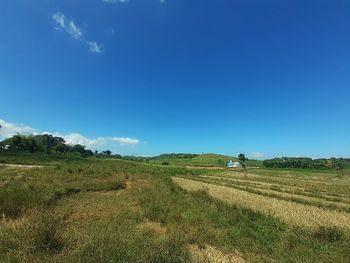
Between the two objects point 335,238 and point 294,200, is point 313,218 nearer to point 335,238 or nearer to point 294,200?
point 335,238

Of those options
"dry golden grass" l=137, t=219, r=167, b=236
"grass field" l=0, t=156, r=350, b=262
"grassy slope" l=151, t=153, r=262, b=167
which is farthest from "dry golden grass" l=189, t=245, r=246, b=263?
"grassy slope" l=151, t=153, r=262, b=167

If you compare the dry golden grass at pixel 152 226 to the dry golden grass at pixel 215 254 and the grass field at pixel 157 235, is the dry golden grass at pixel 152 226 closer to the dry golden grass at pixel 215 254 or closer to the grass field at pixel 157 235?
the grass field at pixel 157 235

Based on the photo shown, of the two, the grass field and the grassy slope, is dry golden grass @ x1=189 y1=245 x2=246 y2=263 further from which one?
the grassy slope

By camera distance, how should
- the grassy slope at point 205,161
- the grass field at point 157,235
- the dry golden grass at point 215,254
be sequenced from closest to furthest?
1. the grass field at point 157,235
2. the dry golden grass at point 215,254
3. the grassy slope at point 205,161

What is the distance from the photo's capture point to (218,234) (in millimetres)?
11297

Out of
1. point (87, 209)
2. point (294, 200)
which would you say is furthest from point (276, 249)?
point (294, 200)

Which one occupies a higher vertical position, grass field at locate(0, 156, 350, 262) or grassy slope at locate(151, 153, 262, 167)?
grassy slope at locate(151, 153, 262, 167)

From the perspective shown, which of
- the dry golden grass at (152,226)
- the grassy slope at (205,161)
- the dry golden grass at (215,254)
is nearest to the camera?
the dry golden grass at (215,254)

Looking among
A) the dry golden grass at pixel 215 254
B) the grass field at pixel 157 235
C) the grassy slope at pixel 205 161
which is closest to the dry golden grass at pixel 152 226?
the grass field at pixel 157 235

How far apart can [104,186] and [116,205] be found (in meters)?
9.42

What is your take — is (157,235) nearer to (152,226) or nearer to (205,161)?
(152,226)

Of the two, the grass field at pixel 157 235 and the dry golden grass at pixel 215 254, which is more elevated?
the grass field at pixel 157 235

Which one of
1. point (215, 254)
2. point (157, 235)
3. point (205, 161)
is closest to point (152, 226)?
point (157, 235)

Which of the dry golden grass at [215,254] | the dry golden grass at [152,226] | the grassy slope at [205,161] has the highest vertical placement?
the grassy slope at [205,161]
